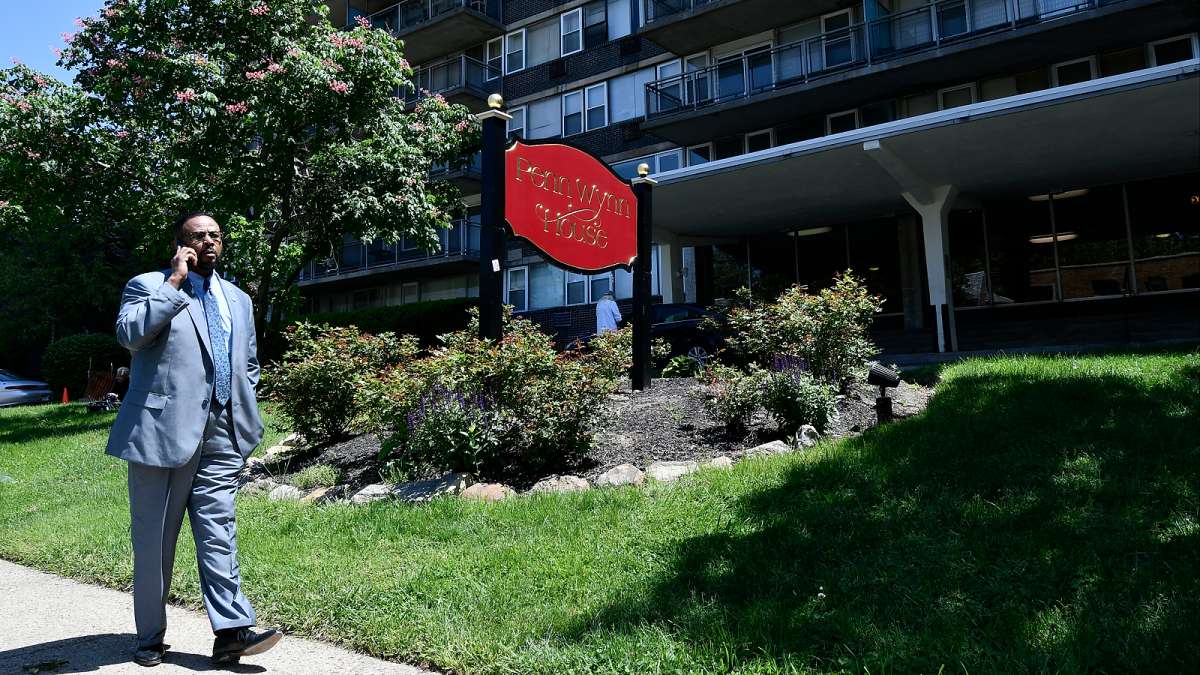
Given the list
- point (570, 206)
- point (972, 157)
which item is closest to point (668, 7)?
point (972, 157)

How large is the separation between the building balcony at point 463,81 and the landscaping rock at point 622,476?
21962 mm

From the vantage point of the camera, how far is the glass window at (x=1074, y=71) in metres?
16.5

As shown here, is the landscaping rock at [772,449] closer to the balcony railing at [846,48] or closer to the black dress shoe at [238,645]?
the black dress shoe at [238,645]

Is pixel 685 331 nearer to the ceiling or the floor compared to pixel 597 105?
nearer to the floor

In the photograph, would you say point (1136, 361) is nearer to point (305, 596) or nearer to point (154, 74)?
point (305, 596)

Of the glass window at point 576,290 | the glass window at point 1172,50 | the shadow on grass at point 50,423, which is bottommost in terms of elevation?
the shadow on grass at point 50,423

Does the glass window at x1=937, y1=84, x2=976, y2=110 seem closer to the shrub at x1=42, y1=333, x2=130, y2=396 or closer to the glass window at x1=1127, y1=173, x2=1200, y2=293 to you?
the glass window at x1=1127, y1=173, x2=1200, y2=293

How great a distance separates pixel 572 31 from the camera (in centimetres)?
2511

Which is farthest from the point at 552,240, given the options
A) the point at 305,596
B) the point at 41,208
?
the point at 41,208

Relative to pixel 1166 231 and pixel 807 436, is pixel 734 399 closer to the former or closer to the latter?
pixel 807 436

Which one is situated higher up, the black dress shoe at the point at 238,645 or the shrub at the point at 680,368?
the shrub at the point at 680,368

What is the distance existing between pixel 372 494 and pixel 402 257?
22837 mm

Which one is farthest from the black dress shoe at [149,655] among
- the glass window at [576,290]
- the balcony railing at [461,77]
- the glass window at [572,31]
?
the balcony railing at [461,77]

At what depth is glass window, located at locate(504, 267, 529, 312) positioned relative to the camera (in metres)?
25.4
